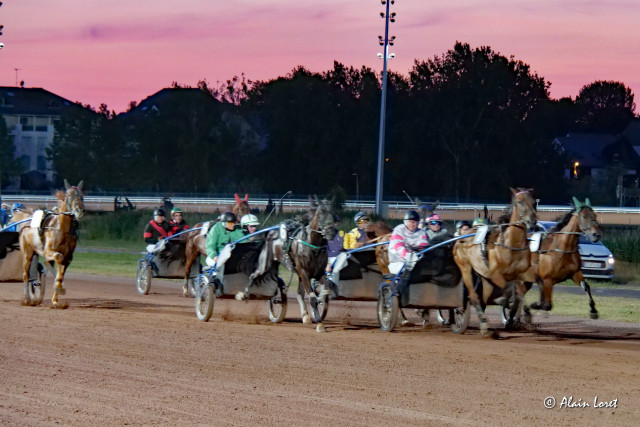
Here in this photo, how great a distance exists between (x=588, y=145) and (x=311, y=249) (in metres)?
75.5

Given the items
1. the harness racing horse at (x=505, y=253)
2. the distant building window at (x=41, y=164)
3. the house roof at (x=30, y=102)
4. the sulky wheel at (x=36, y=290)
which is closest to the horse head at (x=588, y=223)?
the harness racing horse at (x=505, y=253)

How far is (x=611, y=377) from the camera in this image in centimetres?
999

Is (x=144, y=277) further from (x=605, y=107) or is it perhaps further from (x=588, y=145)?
(x=605, y=107)

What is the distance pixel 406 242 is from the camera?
13.6 m

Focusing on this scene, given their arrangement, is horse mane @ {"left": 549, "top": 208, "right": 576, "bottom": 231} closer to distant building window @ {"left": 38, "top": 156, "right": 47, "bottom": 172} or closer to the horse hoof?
the horse hoof

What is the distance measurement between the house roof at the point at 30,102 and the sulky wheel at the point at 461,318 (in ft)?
257

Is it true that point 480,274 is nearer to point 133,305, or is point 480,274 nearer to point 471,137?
point 133,305

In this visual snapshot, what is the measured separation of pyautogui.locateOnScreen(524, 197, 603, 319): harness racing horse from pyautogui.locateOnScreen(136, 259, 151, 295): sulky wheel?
8.59 meters

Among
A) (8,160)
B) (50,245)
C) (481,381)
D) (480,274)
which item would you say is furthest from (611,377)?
(8,160)

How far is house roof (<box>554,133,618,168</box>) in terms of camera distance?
271 feet

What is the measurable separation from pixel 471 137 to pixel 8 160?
34.2 metres

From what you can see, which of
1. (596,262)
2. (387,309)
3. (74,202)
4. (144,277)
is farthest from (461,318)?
(596,262)

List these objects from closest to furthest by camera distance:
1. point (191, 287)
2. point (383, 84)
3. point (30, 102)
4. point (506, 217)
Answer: point (506, 217), point (191, 287), point (383, 84), point (30, 102)

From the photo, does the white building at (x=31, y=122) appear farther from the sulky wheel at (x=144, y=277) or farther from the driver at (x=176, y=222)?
the driver at (x=176, y=222)
